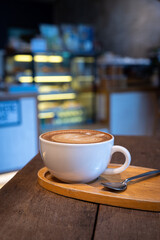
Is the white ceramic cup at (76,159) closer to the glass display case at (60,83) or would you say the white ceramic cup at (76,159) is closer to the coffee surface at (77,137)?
the coffee surface at (77,137)

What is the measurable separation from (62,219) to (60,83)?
422 cm

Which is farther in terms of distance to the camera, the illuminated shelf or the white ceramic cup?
the illuminated shelf

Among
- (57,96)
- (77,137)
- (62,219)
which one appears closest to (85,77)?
(57,96)

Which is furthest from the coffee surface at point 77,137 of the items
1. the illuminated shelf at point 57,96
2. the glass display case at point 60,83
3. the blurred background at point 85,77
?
the illuminated shelf at point 57,96

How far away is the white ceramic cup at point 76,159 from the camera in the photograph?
55 centimetres

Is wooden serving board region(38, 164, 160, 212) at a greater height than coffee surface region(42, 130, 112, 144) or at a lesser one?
lesser

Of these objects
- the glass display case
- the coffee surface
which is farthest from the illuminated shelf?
the coffee surface

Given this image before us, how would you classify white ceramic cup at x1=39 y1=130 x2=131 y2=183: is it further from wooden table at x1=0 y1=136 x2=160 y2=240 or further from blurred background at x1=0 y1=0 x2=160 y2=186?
blurred background at x1=0 y1=0 x2=160 y2=186

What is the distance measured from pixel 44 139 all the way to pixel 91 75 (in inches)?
165

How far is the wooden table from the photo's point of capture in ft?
1.42

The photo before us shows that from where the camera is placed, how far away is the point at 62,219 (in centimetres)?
48

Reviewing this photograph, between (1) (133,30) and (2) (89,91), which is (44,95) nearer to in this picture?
(2) (89,91)

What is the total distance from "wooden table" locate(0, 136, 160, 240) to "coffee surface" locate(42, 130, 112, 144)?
12 cm

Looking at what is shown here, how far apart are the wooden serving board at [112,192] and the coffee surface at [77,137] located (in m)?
0.10
